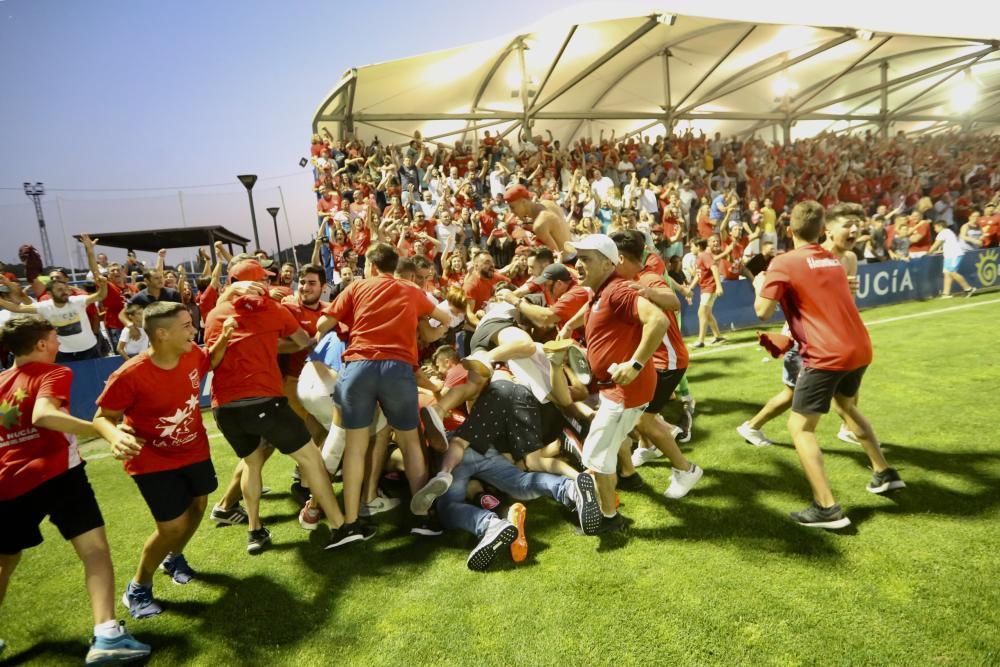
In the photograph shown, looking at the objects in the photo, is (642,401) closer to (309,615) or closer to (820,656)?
(820,656)

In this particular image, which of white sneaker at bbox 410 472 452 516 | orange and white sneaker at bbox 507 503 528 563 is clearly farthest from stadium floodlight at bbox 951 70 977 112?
white sneaker at bbox 410 472 452 516

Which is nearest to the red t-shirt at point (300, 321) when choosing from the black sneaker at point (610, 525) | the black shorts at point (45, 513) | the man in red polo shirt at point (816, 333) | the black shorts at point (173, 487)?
the black shorts at point (173, 487)

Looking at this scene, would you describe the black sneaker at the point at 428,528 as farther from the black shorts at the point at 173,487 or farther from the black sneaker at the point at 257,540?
the black shorts at the point at 173,487

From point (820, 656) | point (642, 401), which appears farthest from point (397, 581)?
point (820, 656)

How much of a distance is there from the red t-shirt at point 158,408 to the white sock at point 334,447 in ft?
3.19

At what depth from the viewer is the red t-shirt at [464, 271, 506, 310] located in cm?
679

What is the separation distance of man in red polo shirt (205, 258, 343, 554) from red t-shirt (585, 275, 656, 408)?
80.2 inches

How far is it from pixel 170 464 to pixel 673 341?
3.55m

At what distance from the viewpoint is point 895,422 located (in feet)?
16.8

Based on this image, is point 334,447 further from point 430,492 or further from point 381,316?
point 381,316

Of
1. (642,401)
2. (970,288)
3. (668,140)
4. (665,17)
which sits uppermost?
(665,17)

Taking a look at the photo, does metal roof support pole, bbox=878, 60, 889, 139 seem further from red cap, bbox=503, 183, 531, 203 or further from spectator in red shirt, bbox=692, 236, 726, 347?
red cap, bbox=503, 183, 531, 203

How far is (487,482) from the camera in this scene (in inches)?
165

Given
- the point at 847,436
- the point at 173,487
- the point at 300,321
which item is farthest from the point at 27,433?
the point at 847,436
